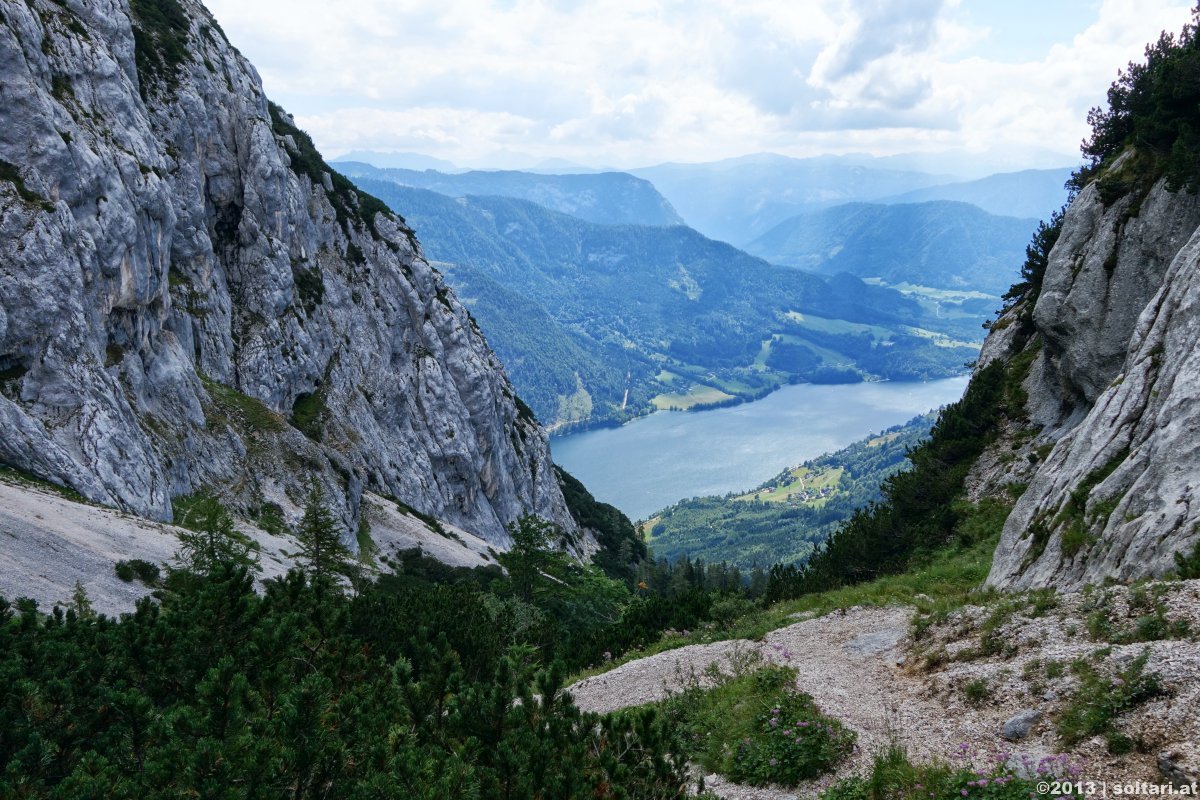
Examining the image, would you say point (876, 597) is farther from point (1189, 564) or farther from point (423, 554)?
point (423, 554)

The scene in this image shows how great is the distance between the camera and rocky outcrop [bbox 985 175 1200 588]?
54.0 feet

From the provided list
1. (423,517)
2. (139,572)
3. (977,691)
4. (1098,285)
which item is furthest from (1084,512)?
(423,517)

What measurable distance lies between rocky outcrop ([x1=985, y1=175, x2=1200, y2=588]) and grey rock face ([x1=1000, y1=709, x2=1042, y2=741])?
18.2 feet

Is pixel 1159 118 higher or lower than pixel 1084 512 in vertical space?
higher

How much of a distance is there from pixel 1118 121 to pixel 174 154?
7232cm

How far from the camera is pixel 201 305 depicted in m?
64.1

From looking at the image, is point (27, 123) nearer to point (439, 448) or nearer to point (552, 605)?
point (552, 605)

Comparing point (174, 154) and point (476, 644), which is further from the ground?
point (174, 154)

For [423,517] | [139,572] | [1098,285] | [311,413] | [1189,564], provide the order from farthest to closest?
[423,517], [311,413], [1098,285], [139,572], [1189,564]

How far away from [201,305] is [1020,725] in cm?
6896

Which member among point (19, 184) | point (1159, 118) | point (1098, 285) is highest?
point (1159, 118)

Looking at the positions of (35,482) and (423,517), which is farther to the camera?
(423,517)

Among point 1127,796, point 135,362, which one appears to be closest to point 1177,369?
point 1127,796

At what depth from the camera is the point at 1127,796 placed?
359 inches
